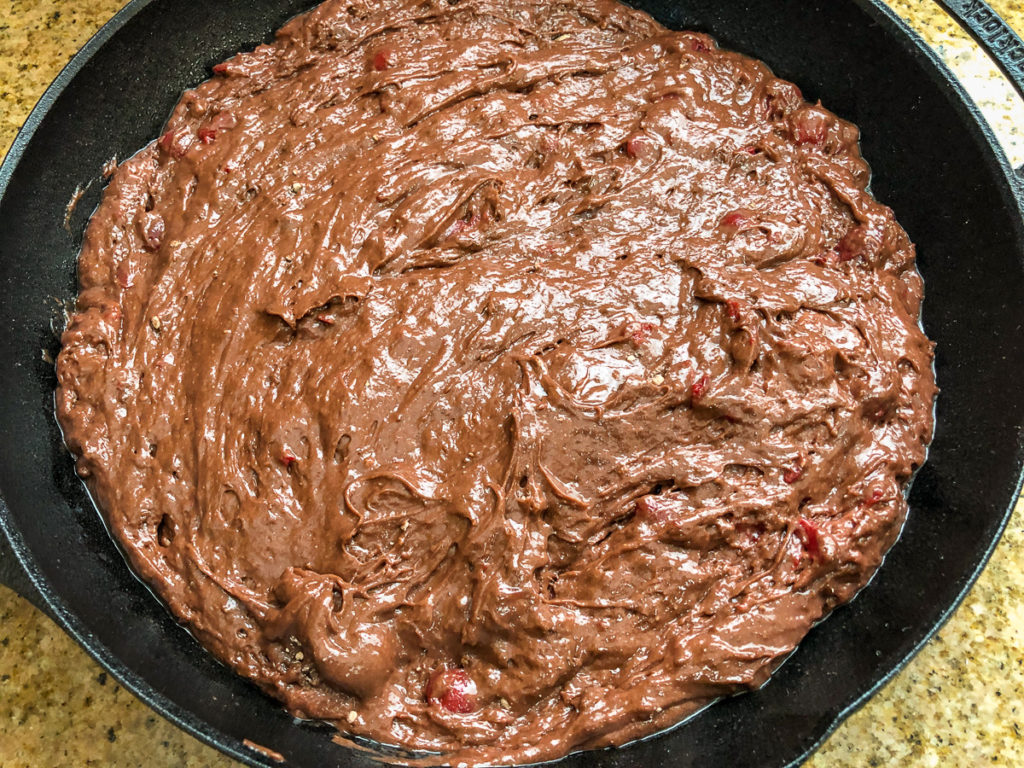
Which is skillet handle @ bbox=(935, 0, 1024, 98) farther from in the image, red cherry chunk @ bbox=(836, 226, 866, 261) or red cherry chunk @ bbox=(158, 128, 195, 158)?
red cherry chunk @ bbox=(158, 128, 195, 158)

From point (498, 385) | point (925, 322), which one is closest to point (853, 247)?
point (925, 322)

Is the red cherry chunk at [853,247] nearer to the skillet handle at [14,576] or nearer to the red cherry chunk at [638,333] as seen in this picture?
the red cherry chunk at [638,333]

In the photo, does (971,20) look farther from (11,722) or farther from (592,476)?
(11,722)

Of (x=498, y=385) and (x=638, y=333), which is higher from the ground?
(x=638, y=333)

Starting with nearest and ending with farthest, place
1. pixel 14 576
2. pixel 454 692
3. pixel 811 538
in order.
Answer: pixel 14 576 → pixel 454 692 → pixel 811 538

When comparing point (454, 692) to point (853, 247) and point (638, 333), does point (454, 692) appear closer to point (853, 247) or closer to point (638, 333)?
point (638, 333)

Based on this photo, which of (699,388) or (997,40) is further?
(699,388)

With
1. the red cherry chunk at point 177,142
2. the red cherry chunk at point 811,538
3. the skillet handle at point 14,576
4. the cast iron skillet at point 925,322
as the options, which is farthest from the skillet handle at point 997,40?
the skillet handle at point 14,576
